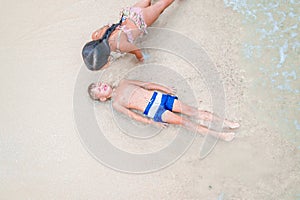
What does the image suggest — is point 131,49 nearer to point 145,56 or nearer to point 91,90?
point 145,56

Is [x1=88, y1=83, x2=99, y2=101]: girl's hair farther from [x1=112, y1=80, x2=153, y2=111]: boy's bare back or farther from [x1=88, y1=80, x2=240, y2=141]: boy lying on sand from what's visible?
[x1=112, y1=80, x2=153, y2=111]: boy's bare back

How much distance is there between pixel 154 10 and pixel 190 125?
813mm

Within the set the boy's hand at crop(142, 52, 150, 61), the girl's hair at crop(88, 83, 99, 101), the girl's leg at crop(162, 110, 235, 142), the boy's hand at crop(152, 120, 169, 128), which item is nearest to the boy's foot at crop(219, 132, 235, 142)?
the girl's leg at crop(162, 110, 235, 142)

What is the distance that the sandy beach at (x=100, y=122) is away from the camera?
225 cm

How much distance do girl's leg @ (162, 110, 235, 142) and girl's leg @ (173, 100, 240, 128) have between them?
50 millimetres

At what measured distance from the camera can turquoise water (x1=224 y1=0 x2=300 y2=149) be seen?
92.0 inches

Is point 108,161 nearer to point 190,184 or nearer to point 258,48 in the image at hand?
point 190,184

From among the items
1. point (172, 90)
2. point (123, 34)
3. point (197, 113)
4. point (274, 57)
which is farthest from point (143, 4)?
point (274, 57)

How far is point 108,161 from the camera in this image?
7.89ft

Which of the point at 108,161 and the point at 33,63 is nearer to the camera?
the point at 108,161

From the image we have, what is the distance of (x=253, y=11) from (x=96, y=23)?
114 cm

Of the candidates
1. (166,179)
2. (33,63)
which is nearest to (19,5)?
(33,63)

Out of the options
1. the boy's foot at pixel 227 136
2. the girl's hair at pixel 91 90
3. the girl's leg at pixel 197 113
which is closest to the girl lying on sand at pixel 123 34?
the girl's hair at pixel 91 90

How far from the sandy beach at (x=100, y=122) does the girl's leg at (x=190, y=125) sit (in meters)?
0.05
